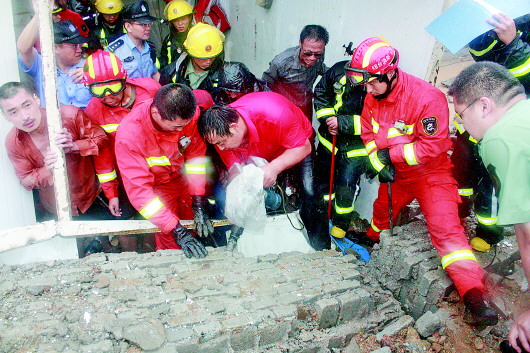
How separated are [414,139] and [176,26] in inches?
164

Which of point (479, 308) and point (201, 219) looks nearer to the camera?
point (479, 308)

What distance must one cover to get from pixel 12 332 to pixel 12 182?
6.00 feet

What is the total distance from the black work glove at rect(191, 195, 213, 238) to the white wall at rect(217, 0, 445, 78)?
8.07 feet

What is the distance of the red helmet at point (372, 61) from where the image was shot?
9.59 ft

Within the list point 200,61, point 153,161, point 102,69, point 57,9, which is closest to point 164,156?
point 153,161

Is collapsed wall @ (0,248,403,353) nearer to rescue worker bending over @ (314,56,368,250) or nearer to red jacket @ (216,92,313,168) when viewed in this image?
Answer: red jacket @ (216,92,313,168)

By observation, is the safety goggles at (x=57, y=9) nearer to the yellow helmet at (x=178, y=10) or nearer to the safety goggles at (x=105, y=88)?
the yellow helmet at (x=178, y=10)

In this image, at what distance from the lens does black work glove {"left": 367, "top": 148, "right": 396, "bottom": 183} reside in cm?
314

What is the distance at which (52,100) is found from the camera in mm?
2850

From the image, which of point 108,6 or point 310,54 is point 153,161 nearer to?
point 310,54

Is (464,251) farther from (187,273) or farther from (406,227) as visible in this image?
(187,273)

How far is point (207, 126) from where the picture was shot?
3.04 metres

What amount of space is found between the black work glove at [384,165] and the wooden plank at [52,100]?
104 inches

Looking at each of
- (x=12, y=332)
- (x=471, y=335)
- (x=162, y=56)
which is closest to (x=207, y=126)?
(x=12, y=332)
